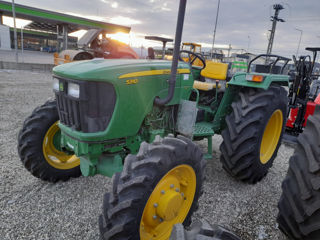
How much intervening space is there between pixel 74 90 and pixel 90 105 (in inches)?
7.3

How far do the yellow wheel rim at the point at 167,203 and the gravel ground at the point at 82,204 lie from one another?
468 millimetres

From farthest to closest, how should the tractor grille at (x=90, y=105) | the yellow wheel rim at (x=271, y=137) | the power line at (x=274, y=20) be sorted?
the power line at (x=274, y=20), the yellow wheel rim at (x=271, y=137), the tractor grille at (x=90, y=105)

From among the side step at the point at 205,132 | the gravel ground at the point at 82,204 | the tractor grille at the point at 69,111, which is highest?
the tractor grille at the point at 69,111

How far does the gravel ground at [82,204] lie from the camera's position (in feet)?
7.18

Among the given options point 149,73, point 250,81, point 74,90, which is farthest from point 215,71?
point 74,90

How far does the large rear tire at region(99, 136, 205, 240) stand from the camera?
1.64 metres

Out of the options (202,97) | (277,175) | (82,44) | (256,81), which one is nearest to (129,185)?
(256,81)

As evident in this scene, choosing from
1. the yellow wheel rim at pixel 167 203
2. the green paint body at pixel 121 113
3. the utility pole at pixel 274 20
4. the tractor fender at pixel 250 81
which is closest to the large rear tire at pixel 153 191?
the yellow wheel rim at pixel 167 203

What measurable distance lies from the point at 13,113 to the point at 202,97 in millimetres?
4397

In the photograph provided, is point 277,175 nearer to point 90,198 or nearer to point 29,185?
point 90,198

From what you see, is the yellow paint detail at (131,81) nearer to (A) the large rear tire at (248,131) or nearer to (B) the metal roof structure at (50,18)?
(A) the large rear tire at (248,131)

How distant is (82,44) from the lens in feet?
37.9

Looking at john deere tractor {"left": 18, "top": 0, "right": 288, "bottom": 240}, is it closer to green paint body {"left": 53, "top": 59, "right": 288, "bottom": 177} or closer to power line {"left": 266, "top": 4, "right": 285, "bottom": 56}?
green paint body {"left": 53, "top": 59, "right": 288, "bottom": 177}

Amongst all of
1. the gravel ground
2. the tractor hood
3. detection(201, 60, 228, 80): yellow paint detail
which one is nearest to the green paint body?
the tractor hood
